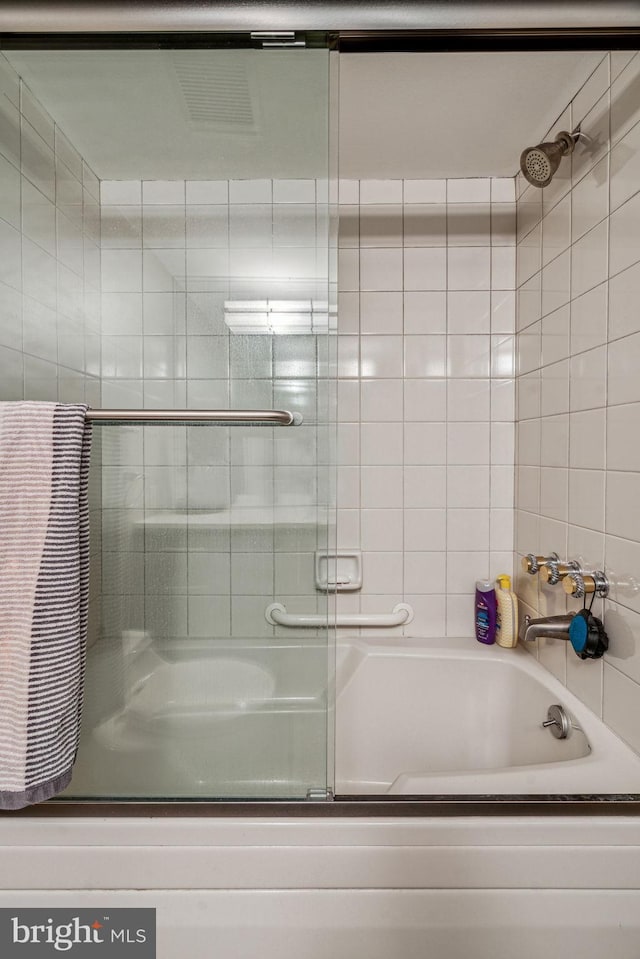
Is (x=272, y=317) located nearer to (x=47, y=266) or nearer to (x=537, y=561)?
(x=47, y=266)

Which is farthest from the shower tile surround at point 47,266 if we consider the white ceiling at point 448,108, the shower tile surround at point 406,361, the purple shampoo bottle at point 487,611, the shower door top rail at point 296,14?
the purple shampoo bottle at point 487,611

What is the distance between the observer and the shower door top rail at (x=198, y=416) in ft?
2.71

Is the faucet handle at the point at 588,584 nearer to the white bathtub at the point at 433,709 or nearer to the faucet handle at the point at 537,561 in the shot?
the faucet handle at the point at 537,561

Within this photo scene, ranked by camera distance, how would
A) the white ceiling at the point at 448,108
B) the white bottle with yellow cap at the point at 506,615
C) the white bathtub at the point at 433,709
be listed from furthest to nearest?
the white bottle with yellow cap at the point at 506,615
the white bathtub at the point at 433,709
the white ceiling at the point at 448,108

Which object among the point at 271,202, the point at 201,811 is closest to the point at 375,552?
the point at 201,811

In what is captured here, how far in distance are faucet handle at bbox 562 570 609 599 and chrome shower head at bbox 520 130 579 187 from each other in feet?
Answer: 3.05

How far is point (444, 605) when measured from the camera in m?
1.64

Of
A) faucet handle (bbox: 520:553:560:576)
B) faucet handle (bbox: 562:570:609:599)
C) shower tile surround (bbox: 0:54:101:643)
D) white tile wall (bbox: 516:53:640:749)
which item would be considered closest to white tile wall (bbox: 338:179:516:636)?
white tile wall (bbox: 516:53:640:749)

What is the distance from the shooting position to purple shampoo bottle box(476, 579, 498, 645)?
1.57 meters

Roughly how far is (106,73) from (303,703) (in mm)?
1136

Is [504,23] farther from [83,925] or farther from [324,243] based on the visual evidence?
[83,925]

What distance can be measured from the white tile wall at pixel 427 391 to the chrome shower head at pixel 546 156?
41 cm

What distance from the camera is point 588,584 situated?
3.53 feet

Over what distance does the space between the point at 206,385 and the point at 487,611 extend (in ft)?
3.86
